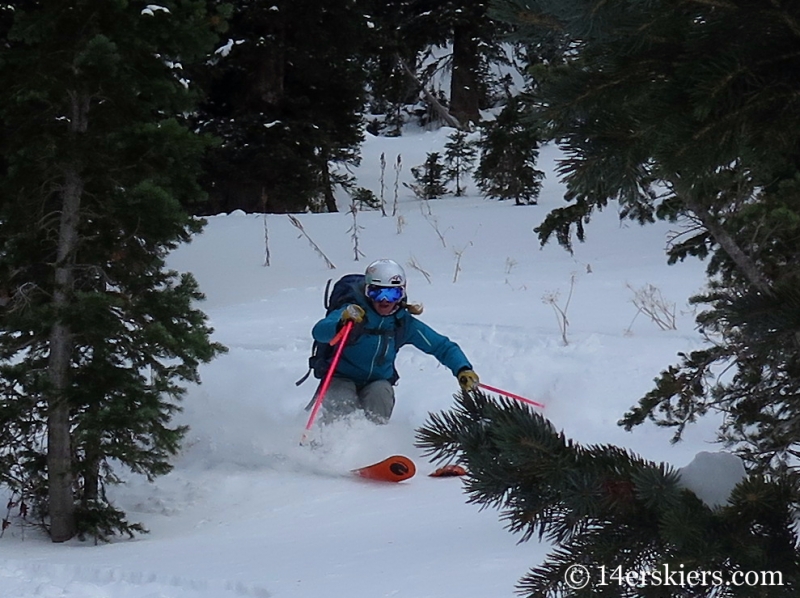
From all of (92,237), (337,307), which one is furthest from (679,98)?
(337,307)

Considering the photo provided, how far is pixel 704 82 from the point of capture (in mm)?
1586

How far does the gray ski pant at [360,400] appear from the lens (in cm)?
730

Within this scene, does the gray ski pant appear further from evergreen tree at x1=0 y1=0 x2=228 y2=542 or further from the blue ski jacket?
evergreen tree at x1=0 y1=0 x2=228 y2=542

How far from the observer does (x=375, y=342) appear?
7457 millimetres

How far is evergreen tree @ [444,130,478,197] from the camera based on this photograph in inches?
842

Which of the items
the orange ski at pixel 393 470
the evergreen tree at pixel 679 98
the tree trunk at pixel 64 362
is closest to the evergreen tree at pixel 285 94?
the orange ski at pixel 393 470

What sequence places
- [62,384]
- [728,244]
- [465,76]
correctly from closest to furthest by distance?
[728,244] → [62,384] → [465,76]

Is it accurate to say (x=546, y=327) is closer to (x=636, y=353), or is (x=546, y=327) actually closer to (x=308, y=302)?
(x=636, y=353)

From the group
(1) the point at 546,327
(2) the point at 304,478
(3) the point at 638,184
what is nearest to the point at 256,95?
(1) the point at 546,327

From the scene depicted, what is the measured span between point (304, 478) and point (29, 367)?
1.97 meters

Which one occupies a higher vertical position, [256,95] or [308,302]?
[256,95]

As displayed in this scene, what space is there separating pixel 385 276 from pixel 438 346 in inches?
26.7

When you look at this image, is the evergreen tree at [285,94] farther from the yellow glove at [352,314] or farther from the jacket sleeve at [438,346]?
the yellow glove at [352,314]

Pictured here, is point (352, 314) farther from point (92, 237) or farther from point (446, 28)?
point (446, 28)
